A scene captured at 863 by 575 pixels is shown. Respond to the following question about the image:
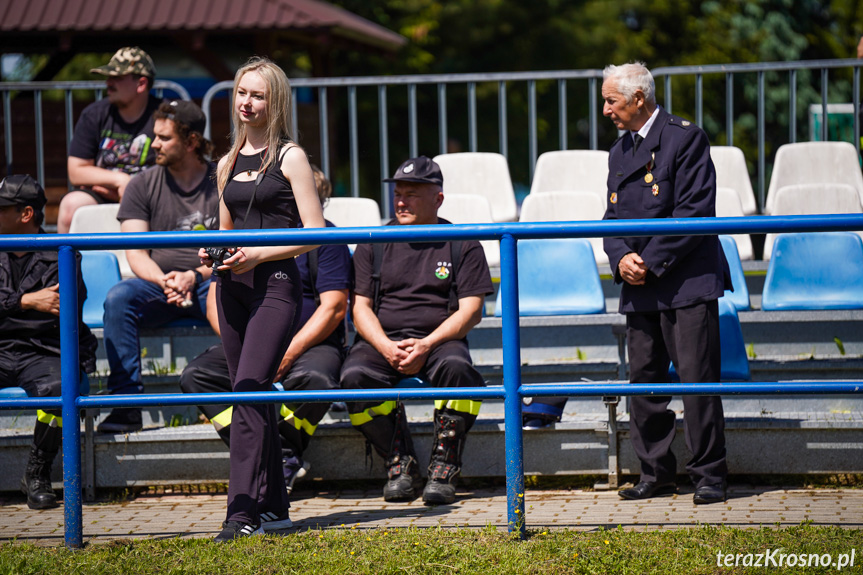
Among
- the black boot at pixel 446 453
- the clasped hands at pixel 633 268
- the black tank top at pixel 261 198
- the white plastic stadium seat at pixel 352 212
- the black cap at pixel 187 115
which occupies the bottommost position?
the black boot at pixel 446 453

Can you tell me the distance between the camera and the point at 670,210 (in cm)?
446

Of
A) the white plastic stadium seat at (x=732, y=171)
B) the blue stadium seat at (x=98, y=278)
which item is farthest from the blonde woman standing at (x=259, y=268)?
the white plastic stadium seat at (x=732, y=171)

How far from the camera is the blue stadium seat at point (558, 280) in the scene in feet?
18.0

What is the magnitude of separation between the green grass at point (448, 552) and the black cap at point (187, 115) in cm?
260

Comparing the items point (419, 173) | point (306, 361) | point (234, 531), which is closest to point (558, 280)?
A: point (419, 173)

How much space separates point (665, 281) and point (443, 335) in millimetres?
1041

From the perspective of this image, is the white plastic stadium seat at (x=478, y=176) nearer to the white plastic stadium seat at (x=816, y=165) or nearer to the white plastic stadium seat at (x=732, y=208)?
the white plastic stadium seat at (x=732, y=208)

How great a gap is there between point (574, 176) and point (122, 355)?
142 inches

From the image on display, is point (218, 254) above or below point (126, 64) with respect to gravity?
below

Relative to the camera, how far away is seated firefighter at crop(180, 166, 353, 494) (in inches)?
181

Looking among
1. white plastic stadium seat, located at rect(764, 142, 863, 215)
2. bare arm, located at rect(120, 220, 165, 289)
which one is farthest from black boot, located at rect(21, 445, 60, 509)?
white plastic stadium seat, located at rect(764, 142, 863, 215)

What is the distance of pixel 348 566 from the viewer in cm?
339

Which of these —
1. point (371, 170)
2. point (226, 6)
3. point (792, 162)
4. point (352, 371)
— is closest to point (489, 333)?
point (352, 371)

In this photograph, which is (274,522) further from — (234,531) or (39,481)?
(39,481)
